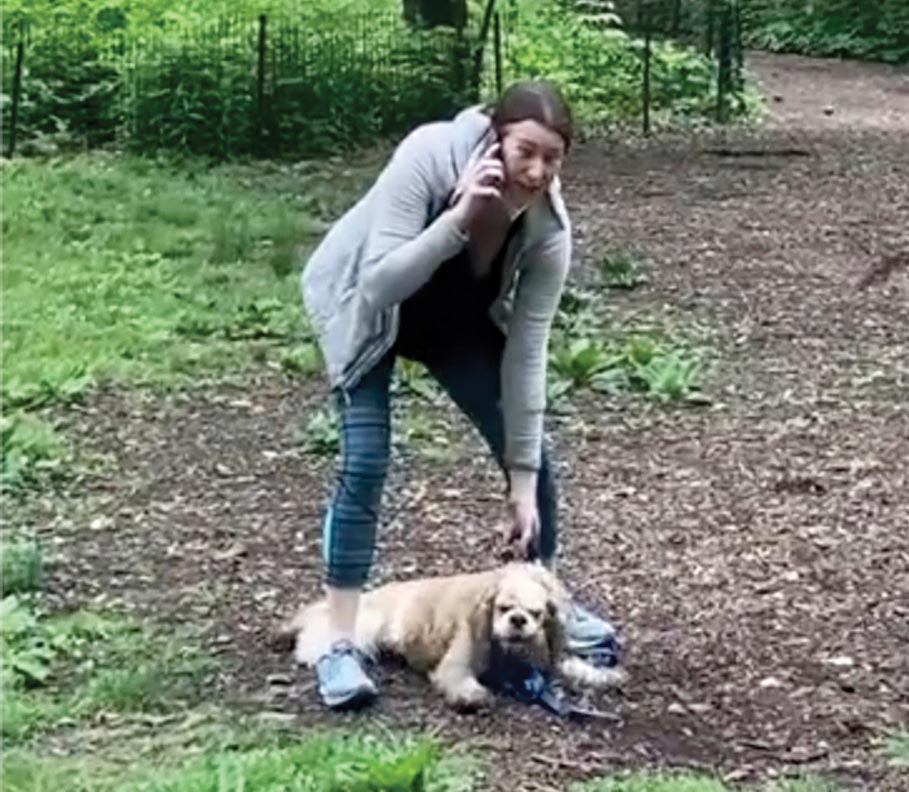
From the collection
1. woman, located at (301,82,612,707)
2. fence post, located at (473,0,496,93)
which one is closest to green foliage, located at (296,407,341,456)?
woman, located at (301,82,612,707)

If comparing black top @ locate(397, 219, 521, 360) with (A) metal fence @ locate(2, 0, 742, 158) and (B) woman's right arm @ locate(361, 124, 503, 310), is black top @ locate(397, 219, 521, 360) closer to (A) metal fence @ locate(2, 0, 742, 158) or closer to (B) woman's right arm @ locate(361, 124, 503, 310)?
(B) woman's right arm @ locate(361, 124, 503, 310)

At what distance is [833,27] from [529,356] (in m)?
25.6

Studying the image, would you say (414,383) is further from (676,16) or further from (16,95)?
(676,16)

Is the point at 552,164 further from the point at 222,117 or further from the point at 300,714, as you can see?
the point at 222,117

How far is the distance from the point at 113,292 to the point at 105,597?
4.99 metres

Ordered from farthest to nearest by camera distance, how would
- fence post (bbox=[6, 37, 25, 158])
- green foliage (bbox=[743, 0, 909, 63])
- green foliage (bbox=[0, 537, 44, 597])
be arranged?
green foliage (bbox=[743, 0, 909, 63]), fence post (bbox=[6, 37, 25, 158]), green foliage (bbox=[0, 537, 44, 597])

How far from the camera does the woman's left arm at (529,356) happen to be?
4703mm

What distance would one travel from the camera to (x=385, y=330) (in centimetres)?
469

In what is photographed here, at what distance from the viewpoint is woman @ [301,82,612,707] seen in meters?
4.44

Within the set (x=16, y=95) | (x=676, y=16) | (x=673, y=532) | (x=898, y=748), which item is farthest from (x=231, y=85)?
(x=898, y=748)

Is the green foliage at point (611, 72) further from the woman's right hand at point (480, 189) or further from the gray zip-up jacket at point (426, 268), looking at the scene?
the woman's right hand at point (480, 189)

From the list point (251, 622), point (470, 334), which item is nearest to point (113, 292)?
point (251, 622)

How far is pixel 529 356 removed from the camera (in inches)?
189

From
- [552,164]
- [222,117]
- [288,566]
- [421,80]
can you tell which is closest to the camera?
[552,164]
